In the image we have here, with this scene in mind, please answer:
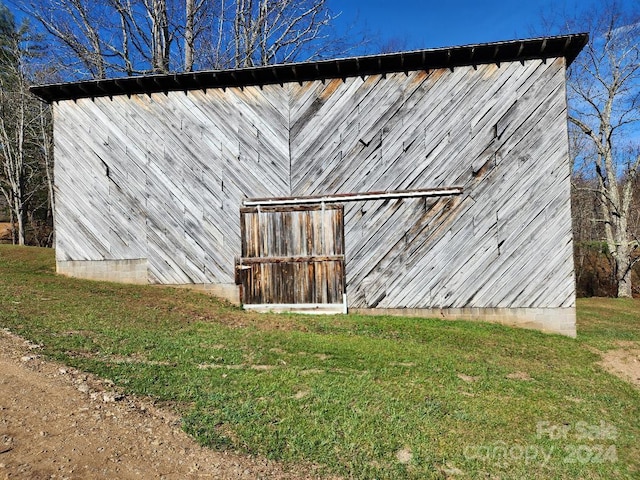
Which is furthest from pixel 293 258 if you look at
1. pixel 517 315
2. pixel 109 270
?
pixel 517 315

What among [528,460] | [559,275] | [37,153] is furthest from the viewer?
[37,153]

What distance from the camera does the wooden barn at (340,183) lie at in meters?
8.74

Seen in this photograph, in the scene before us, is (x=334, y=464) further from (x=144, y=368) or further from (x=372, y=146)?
(x=372, y=146)

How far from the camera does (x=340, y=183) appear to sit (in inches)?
368

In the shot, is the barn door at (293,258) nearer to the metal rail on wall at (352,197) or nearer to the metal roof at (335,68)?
the metal rail on wall at (352,197)

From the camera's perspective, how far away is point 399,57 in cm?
892

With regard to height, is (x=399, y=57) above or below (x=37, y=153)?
below

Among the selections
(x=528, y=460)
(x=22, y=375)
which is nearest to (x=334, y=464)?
(x=528, y=460)

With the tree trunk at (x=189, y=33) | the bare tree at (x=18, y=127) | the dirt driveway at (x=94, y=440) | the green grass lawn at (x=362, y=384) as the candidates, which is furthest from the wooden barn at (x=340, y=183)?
the bare tree at (x=18, y=127)

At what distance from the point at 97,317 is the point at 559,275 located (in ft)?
30.2

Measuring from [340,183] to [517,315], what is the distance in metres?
4.96

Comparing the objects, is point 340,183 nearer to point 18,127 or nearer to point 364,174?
point 364,174

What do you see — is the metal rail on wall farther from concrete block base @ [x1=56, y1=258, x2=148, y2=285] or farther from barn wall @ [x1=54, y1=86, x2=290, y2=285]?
concrete block base @ [x1=56, y1=258, x2=148, y2=285]

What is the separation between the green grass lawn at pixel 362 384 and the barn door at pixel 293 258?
0.93 m
